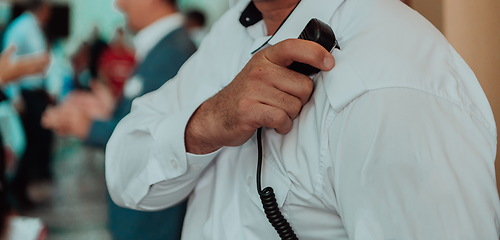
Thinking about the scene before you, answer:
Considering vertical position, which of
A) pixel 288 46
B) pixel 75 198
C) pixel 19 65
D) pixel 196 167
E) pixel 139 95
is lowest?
pixel 75 198

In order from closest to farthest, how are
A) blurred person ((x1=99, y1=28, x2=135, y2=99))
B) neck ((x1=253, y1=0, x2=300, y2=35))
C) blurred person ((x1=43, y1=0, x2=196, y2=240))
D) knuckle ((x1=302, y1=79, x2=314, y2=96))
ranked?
knuckle ((x1=302, y1=79, x2=314, y2=96)), neck ((x1=253, y1=0, x2=300, y2=35)), blurred person ((x1=43, y1=0, x2=196, y2=240)), blurred person ((x1=99, y1=28, x2=135, y2=99))

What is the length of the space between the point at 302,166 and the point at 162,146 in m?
0.31

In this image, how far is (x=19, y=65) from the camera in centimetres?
242

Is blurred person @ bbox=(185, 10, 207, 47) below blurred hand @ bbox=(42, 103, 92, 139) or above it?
above

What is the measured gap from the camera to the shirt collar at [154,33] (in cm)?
215

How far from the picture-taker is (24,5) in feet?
7.90

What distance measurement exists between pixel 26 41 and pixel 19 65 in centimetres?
10

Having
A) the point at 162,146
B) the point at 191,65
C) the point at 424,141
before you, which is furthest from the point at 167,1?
the point at 424,141

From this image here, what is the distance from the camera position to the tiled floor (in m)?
2.39

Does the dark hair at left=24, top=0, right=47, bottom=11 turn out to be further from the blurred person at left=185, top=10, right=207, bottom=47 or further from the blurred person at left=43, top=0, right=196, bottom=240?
the blurred person at left=185, top=10, right=207, bottom=47

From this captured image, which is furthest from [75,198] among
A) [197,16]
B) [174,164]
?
[174,164]

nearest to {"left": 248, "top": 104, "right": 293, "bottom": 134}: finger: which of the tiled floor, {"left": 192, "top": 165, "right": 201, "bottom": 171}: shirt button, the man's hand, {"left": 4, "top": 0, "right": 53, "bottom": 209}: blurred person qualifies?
the man's hand

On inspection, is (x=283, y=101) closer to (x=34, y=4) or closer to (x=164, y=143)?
(x=164, y=143)

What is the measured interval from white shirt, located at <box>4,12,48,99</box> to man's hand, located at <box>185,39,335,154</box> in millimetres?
1651
